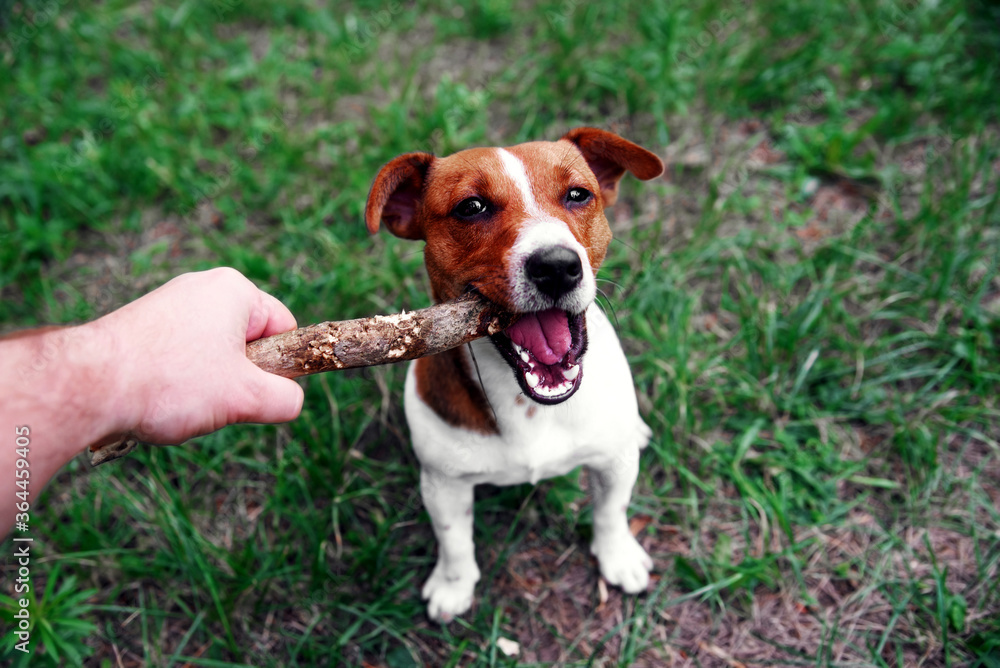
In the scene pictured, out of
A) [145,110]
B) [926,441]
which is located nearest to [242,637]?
[926,441]

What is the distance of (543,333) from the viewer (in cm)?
261

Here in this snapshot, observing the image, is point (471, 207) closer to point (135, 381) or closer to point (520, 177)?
point (520, 177)

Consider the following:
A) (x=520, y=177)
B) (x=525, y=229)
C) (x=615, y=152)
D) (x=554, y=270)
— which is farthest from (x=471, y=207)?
(x=615, y=152)

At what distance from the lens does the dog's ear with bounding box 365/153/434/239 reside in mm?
2725

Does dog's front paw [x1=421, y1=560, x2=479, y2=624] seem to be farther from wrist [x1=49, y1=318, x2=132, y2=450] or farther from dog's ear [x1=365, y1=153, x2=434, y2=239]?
wrist [x1=49, y1=318, x2=132, y2=450]

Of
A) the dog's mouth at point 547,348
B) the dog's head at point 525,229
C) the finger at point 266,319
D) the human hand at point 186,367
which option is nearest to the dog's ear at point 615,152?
the dog's head at point 525,229

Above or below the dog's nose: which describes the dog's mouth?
below

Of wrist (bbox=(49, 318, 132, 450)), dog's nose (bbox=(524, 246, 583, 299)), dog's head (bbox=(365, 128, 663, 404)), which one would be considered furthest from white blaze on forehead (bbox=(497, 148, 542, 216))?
wrist (bbox=(49, 318, 132, 450))

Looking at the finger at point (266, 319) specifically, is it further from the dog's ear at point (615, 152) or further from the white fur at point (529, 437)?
the dog's ear at point (615, 152)

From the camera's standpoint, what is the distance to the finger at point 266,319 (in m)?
2.37

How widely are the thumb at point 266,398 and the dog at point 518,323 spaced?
0.75 meters

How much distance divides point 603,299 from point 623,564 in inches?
54.0

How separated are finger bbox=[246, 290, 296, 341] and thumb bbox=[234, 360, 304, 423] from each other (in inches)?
8.8

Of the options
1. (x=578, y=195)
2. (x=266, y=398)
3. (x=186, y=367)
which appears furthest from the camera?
(x=578, y=195)
